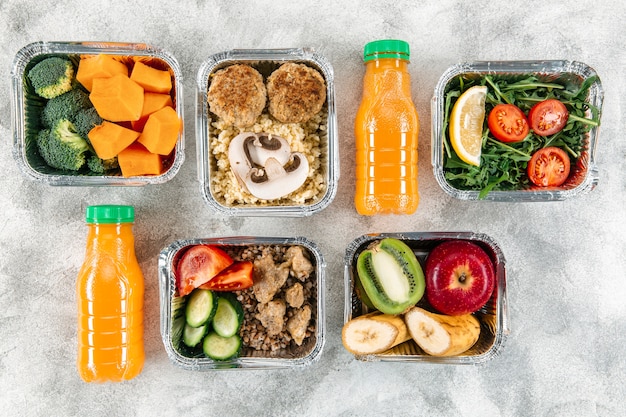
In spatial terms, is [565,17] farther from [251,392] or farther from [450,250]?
[251,392]

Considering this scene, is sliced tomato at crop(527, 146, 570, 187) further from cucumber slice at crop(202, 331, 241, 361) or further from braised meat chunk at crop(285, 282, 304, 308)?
cucumber slice at crop(202, 331, 241, 361)

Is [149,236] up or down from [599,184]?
down

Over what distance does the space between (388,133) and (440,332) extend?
0.88 meters

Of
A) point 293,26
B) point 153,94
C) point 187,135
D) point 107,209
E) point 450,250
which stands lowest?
point 450,250

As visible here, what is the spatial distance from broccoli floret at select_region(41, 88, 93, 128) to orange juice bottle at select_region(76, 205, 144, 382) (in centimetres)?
42

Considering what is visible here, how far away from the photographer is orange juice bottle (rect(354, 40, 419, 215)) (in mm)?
2162

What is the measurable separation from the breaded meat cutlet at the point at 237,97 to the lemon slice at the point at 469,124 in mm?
850

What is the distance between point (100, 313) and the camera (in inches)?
86.4

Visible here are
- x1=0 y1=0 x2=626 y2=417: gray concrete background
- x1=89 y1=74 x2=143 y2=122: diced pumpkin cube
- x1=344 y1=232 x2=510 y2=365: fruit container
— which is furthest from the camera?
x1=0 y1=0 x2=626 y2=417: gray concrete background

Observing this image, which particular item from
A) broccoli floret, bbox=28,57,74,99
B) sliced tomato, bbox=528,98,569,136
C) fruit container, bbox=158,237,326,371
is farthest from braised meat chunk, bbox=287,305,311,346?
broccoli floret, bbox=28,57,74,99

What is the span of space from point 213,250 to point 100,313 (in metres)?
0.58

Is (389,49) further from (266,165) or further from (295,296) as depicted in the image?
(295,296)

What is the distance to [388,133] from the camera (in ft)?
7.10

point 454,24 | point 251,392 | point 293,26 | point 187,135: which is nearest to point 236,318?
point 251,392
